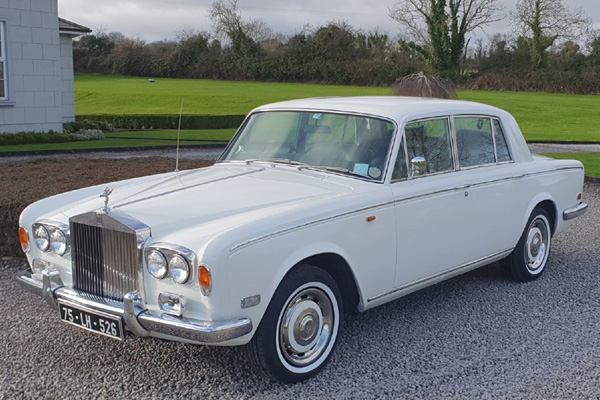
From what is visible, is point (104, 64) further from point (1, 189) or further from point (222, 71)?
point (1, 189)

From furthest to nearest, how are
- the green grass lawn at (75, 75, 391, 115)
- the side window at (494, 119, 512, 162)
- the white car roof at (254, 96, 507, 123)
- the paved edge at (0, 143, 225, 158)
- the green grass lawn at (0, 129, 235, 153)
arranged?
the green grass lawn at (75, 75, 391, 115), the green grass lawn at (0, 129, 235, 153), the paved edge at (0, 143, 225, 158), the side window at (494, 119, 512, 162), the white car roof at (254, 96, 507, 123)

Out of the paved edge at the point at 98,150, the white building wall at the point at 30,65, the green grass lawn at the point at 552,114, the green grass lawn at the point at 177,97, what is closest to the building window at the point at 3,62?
the white building wall at the point at 30,65

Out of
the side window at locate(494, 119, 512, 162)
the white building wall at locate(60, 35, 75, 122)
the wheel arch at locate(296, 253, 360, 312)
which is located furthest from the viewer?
the white building wall at locate(60, 35, 75, 122)

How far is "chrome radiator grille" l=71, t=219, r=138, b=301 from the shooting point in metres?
3.85

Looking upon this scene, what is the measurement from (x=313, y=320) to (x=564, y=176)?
3633mm

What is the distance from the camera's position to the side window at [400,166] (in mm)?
4753

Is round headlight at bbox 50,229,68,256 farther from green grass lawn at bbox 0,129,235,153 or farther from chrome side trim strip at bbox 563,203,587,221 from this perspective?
green grass lawn at bbox 0,129,235,153

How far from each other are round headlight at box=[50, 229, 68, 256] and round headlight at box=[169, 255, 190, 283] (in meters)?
0.99

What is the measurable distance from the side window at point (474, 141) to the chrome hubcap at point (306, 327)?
1979mm

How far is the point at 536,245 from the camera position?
6305mm

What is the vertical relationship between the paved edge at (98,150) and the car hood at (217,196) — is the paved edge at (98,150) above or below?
below

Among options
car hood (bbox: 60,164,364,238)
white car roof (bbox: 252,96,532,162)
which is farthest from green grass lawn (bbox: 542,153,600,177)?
car hood (bbox: 60,164,364,238)

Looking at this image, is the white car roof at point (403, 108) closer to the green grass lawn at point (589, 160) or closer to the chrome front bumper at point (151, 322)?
the chrome front bumper at point (151, 322)

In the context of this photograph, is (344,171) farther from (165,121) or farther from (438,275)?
(165,121)
